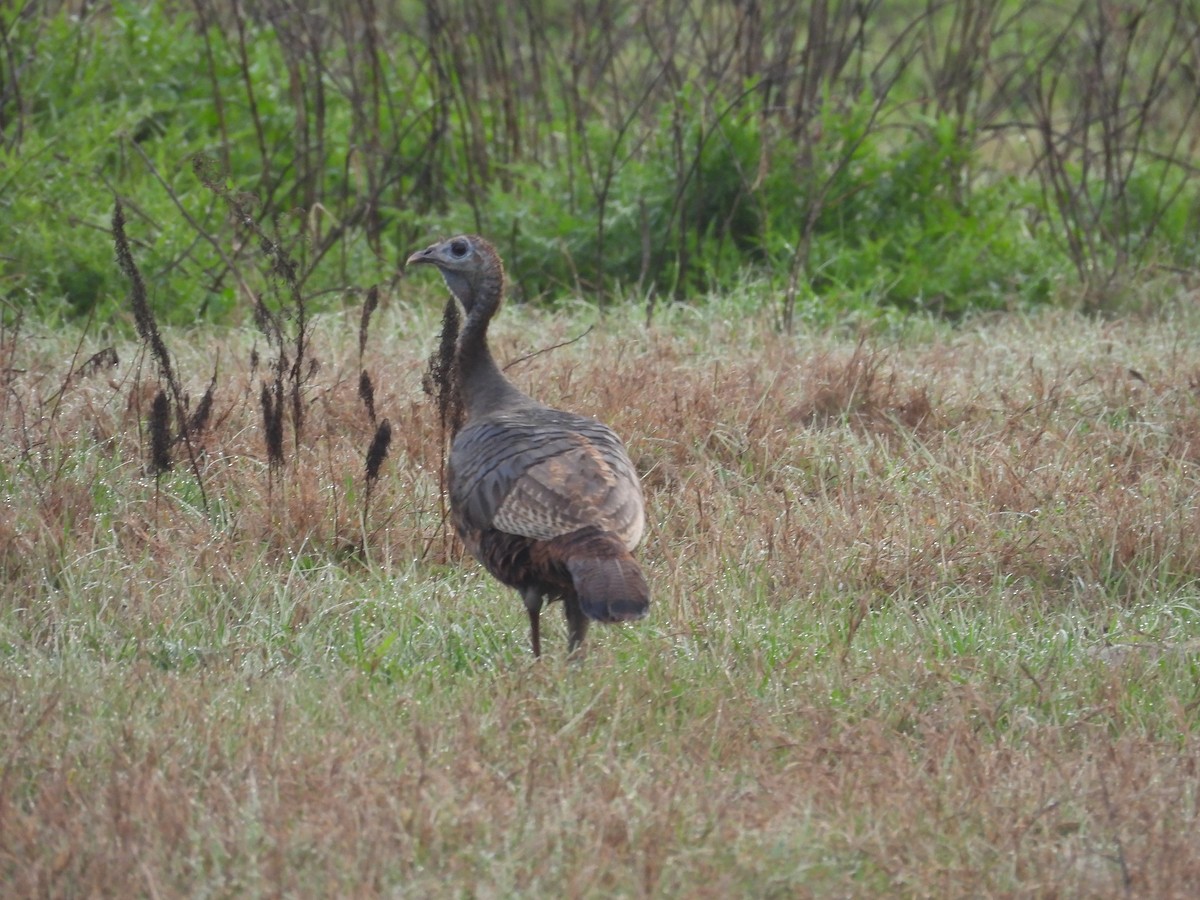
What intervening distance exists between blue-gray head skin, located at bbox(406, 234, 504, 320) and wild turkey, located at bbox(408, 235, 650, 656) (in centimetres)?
31

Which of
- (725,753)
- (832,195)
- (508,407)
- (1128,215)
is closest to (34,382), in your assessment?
(508,407)

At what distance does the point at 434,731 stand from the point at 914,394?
9.77 ft

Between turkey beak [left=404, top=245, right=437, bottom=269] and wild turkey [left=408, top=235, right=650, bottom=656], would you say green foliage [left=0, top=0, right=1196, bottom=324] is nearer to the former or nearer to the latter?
turkey beak [left=404, top=245, right=437, bottom=269]

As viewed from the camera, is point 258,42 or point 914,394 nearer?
point 914,394

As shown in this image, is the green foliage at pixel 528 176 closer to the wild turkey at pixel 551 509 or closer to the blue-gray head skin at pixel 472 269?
the blue-gray head skin at pixel 472 269

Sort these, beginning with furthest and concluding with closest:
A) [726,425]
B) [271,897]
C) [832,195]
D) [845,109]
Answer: [845,109] → [832,195] → [726,425] → [271,897]

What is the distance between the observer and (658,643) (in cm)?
426

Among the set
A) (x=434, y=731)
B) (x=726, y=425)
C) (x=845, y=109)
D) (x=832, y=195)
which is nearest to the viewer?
(x=434, y=731)

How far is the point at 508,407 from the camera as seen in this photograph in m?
4.70

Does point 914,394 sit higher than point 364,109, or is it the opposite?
point 364,109

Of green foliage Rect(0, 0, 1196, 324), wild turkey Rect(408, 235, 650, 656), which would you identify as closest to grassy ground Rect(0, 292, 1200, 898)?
wild turkey Rect(408, 235, 650, 656)

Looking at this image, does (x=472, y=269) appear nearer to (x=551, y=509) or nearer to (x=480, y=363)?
(x=480, y=363)

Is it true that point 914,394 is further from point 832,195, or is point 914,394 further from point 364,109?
point 364,109

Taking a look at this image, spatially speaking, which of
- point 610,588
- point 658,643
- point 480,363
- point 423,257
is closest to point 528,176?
point 423,257
